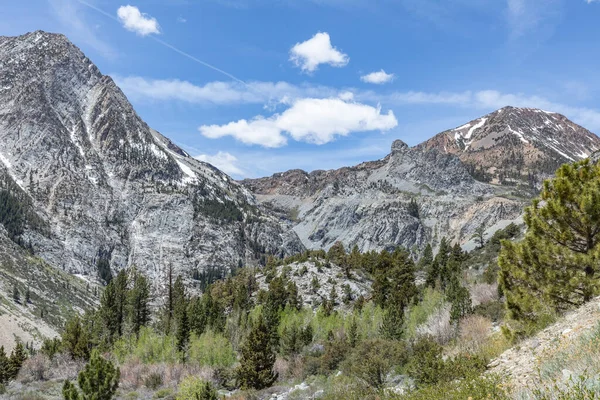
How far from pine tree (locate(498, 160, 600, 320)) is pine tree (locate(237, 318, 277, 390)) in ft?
67.6

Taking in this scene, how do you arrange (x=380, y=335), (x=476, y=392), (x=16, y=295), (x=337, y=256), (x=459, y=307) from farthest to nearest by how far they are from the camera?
(x=16, y=295) → (x=337, y=256) → (x=380, y=335) → (x=459, y=307) → (x=476, y=392)

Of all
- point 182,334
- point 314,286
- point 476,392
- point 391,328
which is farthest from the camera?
point 314,286

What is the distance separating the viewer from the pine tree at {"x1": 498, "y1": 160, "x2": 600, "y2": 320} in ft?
45.0

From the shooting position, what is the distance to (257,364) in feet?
102

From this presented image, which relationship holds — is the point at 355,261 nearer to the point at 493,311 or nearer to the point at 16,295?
the point at 493,311

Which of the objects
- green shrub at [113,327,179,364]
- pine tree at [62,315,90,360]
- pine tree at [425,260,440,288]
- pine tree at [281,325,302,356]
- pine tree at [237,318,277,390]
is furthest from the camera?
pine tree at [425,260,440,288]

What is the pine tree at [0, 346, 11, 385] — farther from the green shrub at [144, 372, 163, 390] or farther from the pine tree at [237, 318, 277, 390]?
the pine tree at [237, 318, 277, 390]

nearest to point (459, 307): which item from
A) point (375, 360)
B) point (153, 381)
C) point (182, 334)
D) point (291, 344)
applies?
point (375, 360)

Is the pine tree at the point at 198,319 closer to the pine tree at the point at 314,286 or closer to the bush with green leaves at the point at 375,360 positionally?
the pine tree at the point at 314,286

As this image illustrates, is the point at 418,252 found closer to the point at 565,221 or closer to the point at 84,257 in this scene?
the point at 84,257

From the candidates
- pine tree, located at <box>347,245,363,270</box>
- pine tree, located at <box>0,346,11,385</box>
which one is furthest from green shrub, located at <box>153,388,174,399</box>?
pine tree, located at <box>347,245,363,270</box>

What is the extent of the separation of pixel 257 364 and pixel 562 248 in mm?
23105

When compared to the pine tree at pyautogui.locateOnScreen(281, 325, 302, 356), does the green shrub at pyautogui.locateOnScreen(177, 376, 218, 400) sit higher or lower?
higher

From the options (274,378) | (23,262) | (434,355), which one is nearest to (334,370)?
(274,378)
